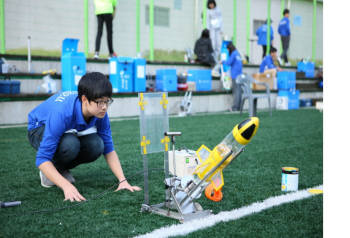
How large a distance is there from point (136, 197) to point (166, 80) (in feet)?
22.6

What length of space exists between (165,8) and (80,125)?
408 inches

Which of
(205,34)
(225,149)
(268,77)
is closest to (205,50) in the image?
(205,34)

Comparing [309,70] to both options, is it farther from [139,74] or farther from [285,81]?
[139,74]

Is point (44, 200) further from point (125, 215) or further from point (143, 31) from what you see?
point (143, 31)

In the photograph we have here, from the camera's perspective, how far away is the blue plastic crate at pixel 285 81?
12.9 meters

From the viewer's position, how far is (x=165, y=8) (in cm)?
1270

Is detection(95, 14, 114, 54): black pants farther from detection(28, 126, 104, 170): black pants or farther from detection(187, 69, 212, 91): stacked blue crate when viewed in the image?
detection(28, 126, 104, 170): black pants

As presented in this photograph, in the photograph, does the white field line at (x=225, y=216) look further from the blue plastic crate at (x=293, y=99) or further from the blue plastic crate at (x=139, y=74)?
the blue plastic crate at (x=293, y=99)

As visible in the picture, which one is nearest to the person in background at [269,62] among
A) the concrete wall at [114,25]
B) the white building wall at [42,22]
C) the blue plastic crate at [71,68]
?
the concrete wall at [114,25]

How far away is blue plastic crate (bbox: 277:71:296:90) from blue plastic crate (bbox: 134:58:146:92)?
5.35 m

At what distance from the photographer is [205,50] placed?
11.7 m
